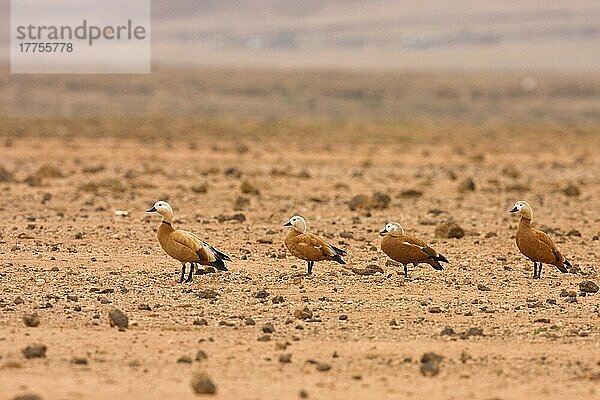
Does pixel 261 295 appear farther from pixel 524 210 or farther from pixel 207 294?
pixel 524 210

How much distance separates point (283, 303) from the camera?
11.4 m

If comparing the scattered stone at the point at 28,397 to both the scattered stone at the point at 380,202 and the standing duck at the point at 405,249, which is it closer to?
the standing duck at the point at 405,249

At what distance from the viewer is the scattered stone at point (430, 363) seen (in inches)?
347

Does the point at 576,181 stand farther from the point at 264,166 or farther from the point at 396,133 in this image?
the point at 396,133

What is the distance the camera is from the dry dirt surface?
8664 mm

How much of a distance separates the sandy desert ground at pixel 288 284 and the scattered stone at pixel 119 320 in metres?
0.06

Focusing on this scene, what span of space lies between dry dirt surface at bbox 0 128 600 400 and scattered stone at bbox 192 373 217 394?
0.02 meters

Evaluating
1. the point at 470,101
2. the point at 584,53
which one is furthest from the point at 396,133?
the point at 584,53

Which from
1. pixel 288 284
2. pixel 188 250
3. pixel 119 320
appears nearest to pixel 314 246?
pixel 288 284

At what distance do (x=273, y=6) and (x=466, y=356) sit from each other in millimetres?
148141

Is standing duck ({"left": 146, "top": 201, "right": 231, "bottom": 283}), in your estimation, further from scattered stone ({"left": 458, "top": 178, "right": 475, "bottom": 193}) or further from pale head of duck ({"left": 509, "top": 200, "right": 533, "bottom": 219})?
scattered stone ({"left": 458, "top": 178, "right": 475, "bottom": 193})

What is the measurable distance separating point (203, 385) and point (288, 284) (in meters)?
4.36

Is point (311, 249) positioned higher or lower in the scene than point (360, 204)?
higher

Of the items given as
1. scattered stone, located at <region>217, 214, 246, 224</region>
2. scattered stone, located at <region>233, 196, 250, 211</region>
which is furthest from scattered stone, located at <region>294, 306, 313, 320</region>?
scattered stone, located at <region>233, 196, 250, 211</region>
